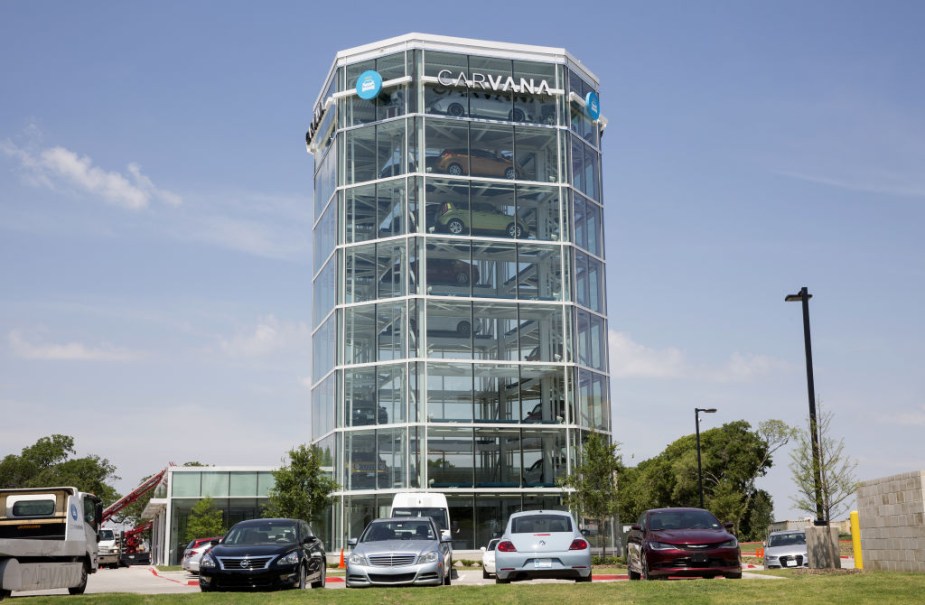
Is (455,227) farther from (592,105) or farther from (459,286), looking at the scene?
(592,105)

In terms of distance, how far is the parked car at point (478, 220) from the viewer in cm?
5688

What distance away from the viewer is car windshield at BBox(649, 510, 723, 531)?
24234mm

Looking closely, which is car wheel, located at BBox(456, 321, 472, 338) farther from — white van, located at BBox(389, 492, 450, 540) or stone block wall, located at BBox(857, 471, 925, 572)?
stone block wall, located at BBox(857, 471, 925, 572)

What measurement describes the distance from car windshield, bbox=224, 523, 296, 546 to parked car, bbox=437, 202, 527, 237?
3394cm

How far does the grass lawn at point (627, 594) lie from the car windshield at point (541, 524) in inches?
124

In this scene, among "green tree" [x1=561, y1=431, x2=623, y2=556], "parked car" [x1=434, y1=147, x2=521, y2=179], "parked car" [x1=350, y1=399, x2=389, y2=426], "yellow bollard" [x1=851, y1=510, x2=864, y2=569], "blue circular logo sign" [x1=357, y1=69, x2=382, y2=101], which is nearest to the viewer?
"yellow bollard" [x1=851, y1=510, x2=864, y2=569]

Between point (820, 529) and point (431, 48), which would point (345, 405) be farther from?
point (820, 529)

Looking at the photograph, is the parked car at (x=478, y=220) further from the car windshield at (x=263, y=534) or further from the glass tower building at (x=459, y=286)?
the car windshield at (x=263, y=534)

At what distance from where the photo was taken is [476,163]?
57688 mm

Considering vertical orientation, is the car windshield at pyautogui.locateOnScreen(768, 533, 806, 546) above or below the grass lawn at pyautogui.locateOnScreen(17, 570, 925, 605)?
above

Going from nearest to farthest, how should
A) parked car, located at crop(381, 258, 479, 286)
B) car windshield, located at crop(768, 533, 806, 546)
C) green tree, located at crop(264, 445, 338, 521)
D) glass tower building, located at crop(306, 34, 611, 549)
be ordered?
1. car windshield, located at crop(768, 533, 806, 546)
2. green tree, located at crop(264, 445, 338, 521)
3. glass tower building, located at crop(306, 34, 611, 549)
4. parked car, located at crop(381, 258, 479, 286)

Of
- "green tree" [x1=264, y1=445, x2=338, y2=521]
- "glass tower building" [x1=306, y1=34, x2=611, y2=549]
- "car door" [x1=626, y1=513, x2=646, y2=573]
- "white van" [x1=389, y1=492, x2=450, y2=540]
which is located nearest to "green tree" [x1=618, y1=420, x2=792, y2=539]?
"glass tower building" [x1=306, y1=34, x2=611, y2=549]

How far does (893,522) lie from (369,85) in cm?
4145

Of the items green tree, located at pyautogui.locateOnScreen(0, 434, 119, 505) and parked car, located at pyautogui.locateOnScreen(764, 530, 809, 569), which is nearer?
parked car, located at pyautogui.locateOnScreen(764, 530, 809, 569)
